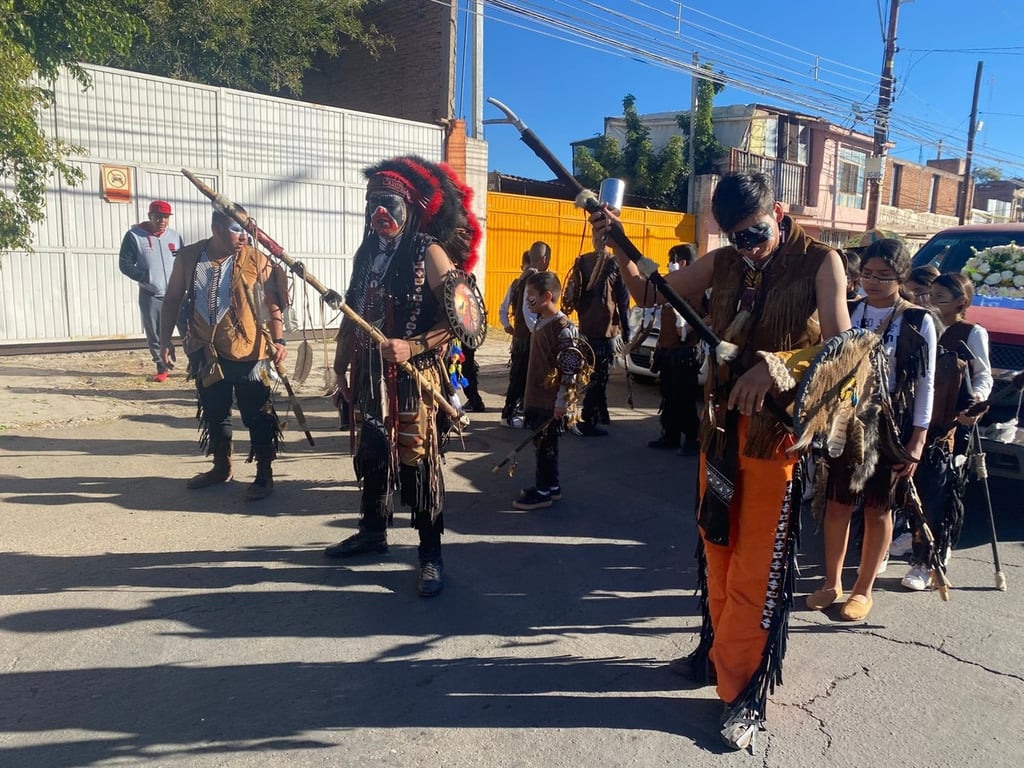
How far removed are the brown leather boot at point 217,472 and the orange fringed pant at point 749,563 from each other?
3.76 m

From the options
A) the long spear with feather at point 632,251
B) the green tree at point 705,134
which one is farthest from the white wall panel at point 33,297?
the green tree at point 705,134

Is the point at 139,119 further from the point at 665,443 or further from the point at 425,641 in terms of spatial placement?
the point at 425,641

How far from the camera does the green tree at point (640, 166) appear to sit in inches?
898

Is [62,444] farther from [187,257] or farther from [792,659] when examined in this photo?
[792,659]

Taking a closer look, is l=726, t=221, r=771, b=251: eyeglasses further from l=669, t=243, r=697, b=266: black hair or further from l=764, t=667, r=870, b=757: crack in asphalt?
l=669, t=243, r=697, b=266: black hair

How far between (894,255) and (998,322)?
101 inches

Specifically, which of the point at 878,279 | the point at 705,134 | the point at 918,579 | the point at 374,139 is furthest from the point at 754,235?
the point at 705,134

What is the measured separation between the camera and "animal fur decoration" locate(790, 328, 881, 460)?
260cm

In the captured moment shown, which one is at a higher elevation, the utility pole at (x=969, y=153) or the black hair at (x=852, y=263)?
the utility pole at (x=969, y=153)

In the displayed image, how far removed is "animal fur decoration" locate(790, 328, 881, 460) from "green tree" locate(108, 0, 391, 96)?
15.8m

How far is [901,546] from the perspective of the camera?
16.1ft

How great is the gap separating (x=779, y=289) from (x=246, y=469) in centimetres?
441

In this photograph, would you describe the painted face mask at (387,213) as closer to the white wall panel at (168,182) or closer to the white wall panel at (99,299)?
the white wall panel at (168,182)

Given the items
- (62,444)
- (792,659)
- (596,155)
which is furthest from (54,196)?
(596,155)
